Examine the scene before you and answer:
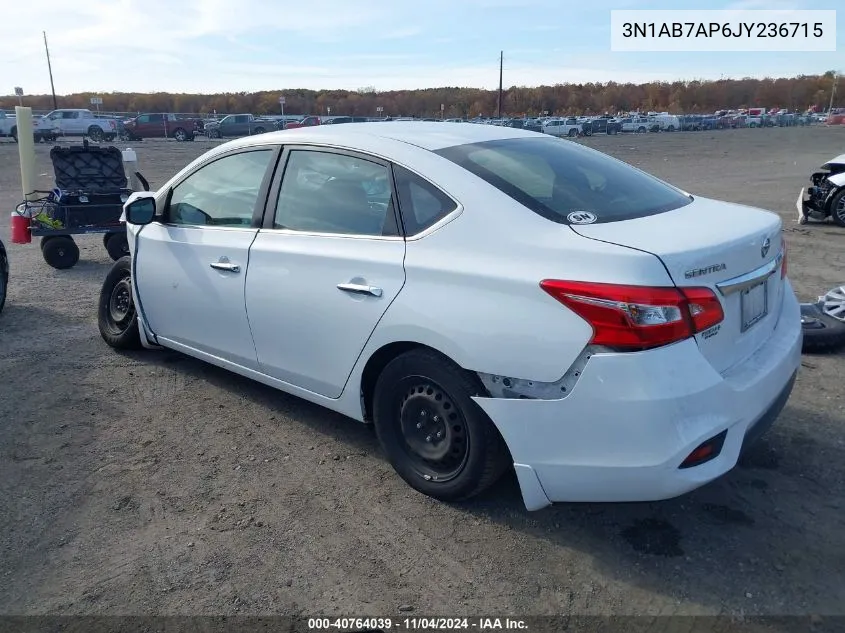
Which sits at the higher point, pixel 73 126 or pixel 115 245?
pixel 73 126

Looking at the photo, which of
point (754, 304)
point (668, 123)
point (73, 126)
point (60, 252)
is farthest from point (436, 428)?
point (668, 123)

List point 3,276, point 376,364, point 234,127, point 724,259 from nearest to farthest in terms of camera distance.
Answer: point 724,259 < point 376,364 < point 3,276 < point 234,127

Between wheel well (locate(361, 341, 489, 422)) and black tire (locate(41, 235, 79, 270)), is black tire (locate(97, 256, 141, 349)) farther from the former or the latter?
black tire (locate(41, 235, 79, 270))

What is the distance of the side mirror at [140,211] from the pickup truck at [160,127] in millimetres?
42778

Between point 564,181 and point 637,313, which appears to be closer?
point 637,313

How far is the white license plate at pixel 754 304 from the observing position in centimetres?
292

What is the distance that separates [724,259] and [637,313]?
1.69 feet

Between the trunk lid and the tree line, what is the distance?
81113 millimetres

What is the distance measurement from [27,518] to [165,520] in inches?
26.0

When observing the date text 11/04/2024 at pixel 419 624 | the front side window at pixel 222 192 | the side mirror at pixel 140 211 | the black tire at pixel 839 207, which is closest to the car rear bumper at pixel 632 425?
the date text 11/04/2024 at pixel 419 624

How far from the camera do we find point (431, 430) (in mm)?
3268

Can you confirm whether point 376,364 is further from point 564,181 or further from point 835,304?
point 835,304

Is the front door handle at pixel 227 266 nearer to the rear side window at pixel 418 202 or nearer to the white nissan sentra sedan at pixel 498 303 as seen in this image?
the white nissan sentra sedan at pixel 498 303

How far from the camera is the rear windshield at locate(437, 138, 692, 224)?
10.3 feet
